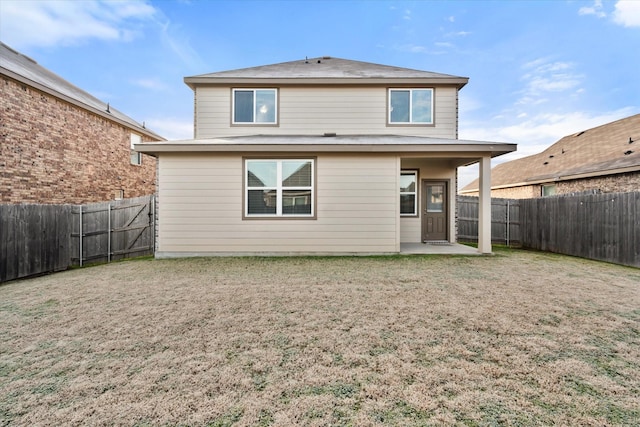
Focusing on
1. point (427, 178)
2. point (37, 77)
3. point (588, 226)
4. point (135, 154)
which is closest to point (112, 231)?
point (37, 77)

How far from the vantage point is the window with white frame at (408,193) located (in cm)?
1006

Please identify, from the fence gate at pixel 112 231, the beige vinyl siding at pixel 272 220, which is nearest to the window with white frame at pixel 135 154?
the fence gate at pixel 112 231

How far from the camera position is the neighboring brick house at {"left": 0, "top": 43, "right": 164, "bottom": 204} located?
921 cm

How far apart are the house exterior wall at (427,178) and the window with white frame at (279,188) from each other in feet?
12.2

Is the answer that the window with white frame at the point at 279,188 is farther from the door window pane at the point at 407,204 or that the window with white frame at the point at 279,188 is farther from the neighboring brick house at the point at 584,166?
the neighboring brick house at the point at 584,166

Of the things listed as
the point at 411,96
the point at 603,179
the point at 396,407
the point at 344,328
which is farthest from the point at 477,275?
the point at 603,179

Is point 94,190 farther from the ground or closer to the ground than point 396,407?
farther from the ground

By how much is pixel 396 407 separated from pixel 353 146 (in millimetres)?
6680

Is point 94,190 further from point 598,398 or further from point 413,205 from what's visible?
point 598,398

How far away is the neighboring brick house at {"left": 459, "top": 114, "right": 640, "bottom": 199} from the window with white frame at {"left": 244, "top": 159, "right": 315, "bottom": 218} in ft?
37.8

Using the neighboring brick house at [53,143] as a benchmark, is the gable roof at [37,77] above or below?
above

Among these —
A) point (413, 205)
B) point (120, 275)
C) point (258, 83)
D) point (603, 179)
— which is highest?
point (258, 83)

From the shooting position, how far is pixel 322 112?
9922 mm

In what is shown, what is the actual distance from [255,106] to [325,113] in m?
2.39
